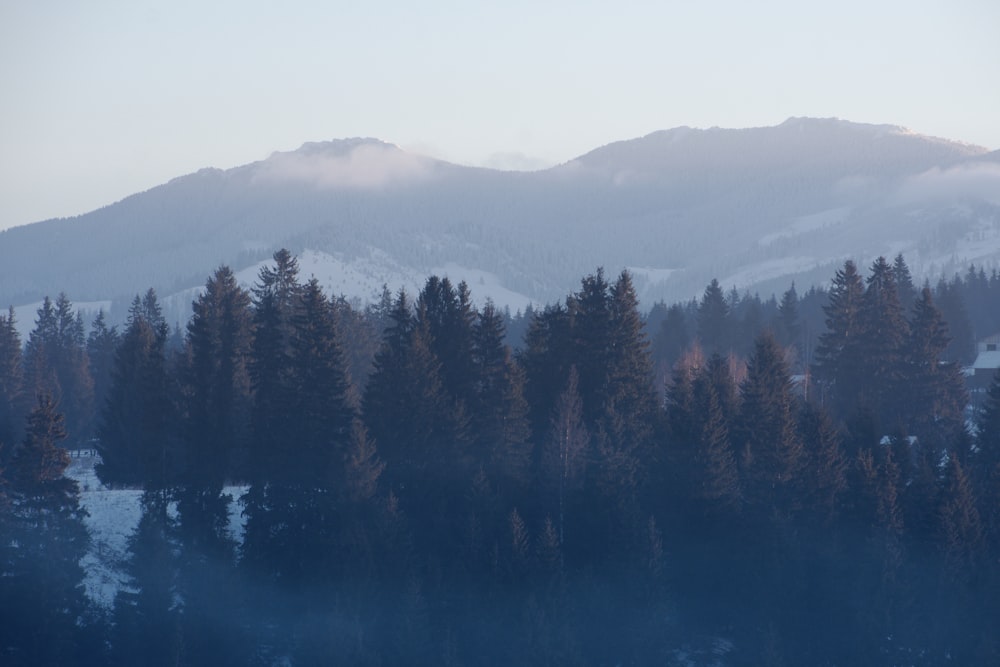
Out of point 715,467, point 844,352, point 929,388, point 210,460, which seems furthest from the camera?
point 844,352

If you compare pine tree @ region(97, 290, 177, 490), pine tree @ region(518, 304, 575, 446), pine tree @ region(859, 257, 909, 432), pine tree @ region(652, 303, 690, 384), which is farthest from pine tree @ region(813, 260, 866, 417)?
pine tree @ region(97, 290, 177, 490)

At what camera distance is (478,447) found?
45594 mm

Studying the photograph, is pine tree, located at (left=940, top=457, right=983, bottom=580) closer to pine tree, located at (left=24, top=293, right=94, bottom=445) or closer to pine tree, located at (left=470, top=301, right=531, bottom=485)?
pine tree, located at (left=470, top=301, right=531, bottom=485)

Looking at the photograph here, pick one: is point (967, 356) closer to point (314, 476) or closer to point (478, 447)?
point (478, 447)

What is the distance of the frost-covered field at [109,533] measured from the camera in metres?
40.8

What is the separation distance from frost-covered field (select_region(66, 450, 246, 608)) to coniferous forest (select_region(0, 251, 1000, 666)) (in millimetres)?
543

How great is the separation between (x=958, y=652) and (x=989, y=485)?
6.97m

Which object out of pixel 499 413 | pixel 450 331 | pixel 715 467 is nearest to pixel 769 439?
pixel 715 467

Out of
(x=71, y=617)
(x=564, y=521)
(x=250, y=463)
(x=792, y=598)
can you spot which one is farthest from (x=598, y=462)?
(x=71, y=617)

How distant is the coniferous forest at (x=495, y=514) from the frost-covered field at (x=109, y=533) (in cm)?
54

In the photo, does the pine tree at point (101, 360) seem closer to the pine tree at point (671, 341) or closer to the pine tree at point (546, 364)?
the pine tree at point (546, 364)

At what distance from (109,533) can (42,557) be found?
20.1ft

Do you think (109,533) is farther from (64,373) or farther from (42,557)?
(64,373)

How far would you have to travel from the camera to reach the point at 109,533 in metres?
43.2
